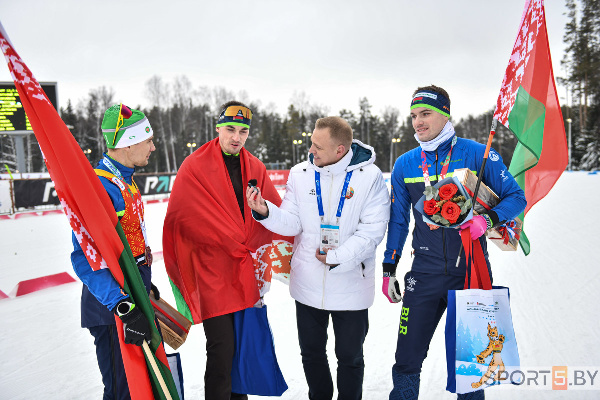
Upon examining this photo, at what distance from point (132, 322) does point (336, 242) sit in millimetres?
1343

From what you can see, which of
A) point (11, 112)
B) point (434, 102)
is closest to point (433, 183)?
point (434, 102)

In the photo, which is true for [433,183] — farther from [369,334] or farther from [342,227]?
[369,334]

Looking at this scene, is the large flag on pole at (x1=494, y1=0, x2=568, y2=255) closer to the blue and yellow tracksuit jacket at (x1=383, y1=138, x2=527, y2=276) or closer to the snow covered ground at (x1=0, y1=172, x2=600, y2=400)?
the blue and yellow tracksuit jacket at (x1=383, y1=138, x2=527, y2=276)

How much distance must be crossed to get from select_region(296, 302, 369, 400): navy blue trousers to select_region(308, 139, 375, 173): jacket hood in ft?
3.26

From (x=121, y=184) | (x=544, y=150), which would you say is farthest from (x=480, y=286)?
(x=121, y=184)

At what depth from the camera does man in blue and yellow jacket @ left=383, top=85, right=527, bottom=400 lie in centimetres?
250

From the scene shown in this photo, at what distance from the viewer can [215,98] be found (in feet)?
167

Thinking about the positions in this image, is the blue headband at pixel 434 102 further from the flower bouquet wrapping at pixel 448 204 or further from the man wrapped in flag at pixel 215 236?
the man wrapped in flag at pixel 215 236

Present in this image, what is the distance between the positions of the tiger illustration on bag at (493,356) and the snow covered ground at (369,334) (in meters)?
1.02

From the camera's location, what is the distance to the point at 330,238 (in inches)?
105

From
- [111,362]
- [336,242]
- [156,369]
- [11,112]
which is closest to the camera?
[156,369]

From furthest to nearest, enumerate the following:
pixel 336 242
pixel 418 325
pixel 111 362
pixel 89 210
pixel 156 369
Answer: pixel 336 242
pixel 418 325
pixel 111 362
pixel 156 369
pixel 89 210

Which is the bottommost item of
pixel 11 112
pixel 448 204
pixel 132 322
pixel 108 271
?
pixel 132 322

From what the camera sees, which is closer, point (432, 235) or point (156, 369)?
point (156, 369)
